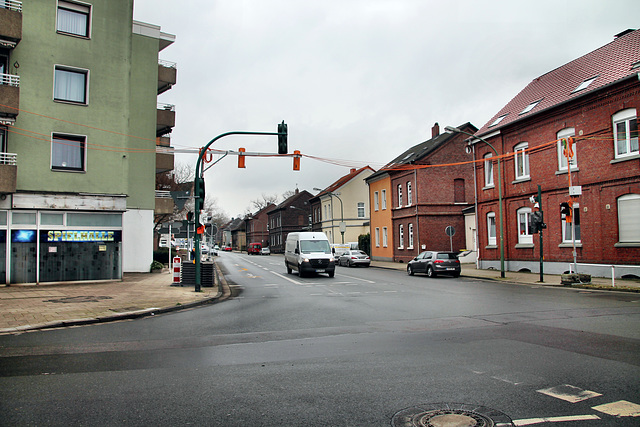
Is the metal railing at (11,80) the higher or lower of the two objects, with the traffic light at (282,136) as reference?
higher

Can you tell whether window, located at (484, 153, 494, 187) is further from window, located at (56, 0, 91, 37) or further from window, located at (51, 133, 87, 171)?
window, located at (56, 0, 91, 37)

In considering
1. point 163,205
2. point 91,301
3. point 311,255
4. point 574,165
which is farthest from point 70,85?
point 574,165

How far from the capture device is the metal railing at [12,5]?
1986 centimetres

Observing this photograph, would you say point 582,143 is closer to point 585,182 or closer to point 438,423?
point 585,182

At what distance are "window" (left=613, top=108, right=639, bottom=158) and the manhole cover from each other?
20.3 m

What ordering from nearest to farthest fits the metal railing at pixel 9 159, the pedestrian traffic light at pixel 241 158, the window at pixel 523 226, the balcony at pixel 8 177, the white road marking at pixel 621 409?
the white road marking at pixel 621 409
the balcony at pixel 8 177
the metal railing at pixel 9 159
the pedestrian traffic light at pixel 241 158
the window at pixel 523 226

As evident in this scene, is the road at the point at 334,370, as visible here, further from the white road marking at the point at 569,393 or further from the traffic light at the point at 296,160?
the traffic light at the point at 296,160

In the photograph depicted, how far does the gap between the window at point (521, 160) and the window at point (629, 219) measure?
6.50 meters

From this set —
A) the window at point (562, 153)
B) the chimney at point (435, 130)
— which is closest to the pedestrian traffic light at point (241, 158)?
the window at point (562, 153)

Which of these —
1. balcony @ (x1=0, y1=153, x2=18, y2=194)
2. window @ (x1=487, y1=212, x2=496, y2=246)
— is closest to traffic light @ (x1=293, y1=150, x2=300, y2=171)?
balcony @ (x1=0, y1=153, x2=18, y2=194)

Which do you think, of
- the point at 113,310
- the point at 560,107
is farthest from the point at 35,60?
the point at 560,107

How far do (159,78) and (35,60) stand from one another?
29.9 feet

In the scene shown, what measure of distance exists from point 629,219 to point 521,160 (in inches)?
311

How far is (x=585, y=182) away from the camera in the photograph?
75.1ft
